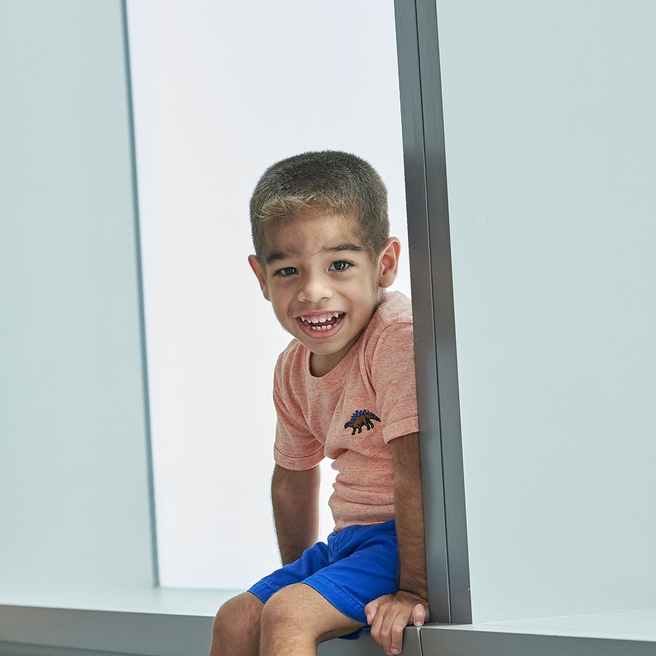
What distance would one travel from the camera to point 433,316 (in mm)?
1083

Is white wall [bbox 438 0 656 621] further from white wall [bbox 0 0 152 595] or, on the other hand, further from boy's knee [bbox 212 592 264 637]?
white wall [bbox 0 0 152 595]

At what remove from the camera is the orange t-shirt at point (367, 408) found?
1138 millimetres

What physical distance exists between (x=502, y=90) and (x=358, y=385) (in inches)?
16.0

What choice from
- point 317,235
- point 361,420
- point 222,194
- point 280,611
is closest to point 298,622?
point 280,611

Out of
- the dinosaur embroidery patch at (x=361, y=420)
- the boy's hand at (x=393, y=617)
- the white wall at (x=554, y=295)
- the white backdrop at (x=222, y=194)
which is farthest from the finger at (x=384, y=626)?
the white backdrop at (x=222, y=194)

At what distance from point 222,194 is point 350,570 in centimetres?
104

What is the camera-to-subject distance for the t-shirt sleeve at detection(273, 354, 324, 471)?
1335 mm

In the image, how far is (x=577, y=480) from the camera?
1.12 metres

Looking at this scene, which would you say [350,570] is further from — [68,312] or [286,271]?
[68,312]

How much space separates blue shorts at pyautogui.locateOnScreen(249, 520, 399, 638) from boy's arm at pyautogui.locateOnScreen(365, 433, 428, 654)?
2 centimetres

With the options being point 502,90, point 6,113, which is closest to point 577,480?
point 502,90

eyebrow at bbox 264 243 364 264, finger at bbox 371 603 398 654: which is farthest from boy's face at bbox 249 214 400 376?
finger at bbox 371 603 398 654

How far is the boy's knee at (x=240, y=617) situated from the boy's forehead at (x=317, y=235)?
446mm

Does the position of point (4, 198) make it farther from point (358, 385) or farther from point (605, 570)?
point (605, 570)
